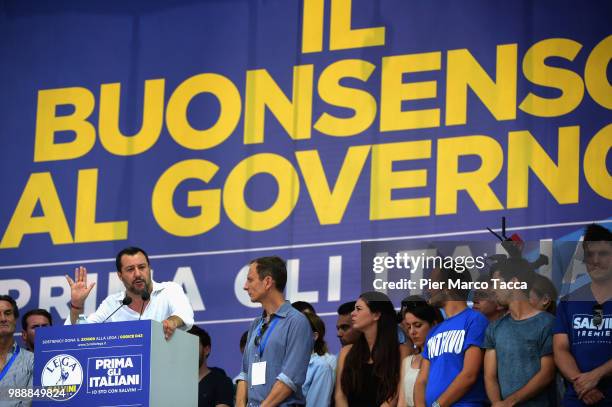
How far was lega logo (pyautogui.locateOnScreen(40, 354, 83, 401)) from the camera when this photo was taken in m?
5.21

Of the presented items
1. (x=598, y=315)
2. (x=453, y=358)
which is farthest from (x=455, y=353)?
(x=598, y=315)

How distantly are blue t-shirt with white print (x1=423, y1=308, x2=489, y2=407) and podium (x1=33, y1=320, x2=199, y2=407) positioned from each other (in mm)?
1262

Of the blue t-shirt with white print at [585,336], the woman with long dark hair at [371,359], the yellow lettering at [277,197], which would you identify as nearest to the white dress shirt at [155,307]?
the woman with long dark hair at [371,359]

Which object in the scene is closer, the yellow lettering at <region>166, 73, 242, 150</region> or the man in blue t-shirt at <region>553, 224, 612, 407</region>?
the man in blue t-shirt at <region>553, 224, 612, 407</region>

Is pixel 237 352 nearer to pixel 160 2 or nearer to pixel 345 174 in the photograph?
pixel 345 174

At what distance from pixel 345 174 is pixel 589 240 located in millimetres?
2782

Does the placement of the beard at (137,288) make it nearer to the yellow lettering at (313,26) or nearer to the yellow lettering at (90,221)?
the yellow lettering at (90,221)

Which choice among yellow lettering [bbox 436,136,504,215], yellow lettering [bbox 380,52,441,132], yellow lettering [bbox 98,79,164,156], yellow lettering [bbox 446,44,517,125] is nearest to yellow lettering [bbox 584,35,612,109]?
yellow lettering [bbox 446,44,517,125]

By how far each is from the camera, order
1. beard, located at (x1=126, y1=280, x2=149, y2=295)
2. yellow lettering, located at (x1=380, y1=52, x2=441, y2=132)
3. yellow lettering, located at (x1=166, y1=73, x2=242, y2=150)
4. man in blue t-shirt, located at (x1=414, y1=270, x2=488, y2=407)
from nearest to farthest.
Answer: man in blue t-shirt, located at (x1=414, y1=270, x2=488, y2=407) < beard, located at (x1=126, y1=280, x2=149, y2=295) < yellow lettering, located at (x1=380, y1=52, x2=441, y2=132) < yellow lettering, located at (x1=166, y1=73, x2=242, y2=150)

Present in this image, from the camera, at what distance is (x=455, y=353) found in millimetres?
5734

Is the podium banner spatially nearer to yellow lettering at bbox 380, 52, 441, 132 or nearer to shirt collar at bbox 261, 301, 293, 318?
shirt collar at bbox 261, 301, 293, 318

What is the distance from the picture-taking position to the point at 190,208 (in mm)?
8430

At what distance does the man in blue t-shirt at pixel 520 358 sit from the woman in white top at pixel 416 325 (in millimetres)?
511

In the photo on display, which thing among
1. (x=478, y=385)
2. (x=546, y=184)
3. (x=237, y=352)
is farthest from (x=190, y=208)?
(x=478, y=385)
